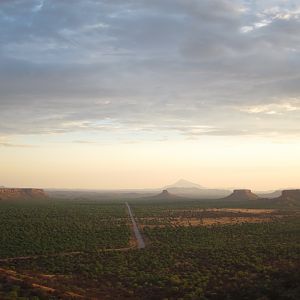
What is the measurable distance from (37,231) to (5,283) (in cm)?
3477

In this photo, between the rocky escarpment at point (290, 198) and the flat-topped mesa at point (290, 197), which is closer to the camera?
the rocky escarpment at point (290, 198)

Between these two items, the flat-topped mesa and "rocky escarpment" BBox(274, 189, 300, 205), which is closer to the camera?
"rocky escarpment" BBox(274, 189, 300, 205)

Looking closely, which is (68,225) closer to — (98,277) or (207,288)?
(98,277)

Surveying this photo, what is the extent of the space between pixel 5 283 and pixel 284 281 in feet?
52.5

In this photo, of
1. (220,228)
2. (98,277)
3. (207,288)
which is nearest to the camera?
(207,288)

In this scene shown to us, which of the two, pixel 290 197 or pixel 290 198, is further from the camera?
pixel 290 197

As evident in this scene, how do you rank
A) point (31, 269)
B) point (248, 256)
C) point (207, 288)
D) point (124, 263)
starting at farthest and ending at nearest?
point (248, 256), point (124, 263), point (31, 269), point (207, 288)

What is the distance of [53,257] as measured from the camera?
136 feet

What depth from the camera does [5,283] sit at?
26156 mm

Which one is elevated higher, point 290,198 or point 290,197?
point 290,197

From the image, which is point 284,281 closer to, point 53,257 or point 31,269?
point 31,269

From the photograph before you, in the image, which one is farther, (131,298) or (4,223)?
(4,223)

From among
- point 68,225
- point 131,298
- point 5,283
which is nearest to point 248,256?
point 131,298

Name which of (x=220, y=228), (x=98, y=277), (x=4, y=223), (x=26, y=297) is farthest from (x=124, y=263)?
(x=4, y=223)
